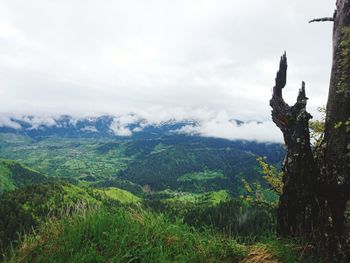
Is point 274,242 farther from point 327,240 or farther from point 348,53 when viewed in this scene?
point 348,53

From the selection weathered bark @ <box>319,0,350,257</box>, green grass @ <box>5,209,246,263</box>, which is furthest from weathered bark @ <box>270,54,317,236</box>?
green grass @ <box>5,209,246,263</box>

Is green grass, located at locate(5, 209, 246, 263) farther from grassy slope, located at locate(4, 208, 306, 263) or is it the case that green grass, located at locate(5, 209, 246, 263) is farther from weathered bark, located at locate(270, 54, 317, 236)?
weathered bark, located at locate(270, 54, 317, 236)

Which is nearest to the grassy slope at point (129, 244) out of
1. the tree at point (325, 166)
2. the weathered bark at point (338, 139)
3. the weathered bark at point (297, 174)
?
the weathered bark at point (297, 174)

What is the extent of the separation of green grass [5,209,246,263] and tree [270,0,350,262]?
1705mm

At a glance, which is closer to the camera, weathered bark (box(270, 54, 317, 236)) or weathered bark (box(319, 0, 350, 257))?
weathered bark (box(319, 0, 350, 257))

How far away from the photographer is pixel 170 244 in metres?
8.16

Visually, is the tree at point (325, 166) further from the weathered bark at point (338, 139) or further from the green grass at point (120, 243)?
the green grass at point (120, 243)

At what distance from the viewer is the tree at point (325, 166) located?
780 centimetres

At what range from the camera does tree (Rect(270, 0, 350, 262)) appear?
25.6ft

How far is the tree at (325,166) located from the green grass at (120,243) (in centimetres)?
170

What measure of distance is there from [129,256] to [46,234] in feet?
8.04

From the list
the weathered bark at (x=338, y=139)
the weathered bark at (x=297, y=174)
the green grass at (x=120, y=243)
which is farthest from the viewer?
the weathered bark at (x=297, y=174)

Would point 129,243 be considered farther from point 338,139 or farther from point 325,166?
point 338,139

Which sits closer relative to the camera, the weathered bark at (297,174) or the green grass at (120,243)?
the green grass at (120,243)
